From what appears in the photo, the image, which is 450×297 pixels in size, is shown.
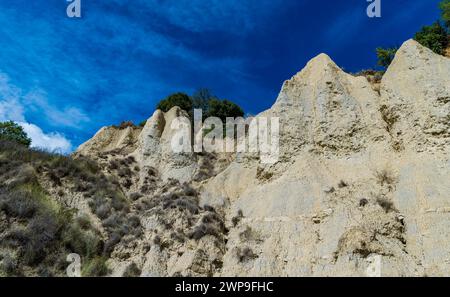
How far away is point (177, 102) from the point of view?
34688mm

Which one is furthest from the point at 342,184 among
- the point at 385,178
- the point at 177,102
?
the point at 177,102

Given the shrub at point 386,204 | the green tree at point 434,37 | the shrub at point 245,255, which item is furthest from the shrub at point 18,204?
the green tree at point 434,37

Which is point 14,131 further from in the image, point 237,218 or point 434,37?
point 434,37

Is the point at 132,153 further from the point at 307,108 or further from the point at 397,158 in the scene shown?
the point at 397,158

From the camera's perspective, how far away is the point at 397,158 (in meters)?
13.8

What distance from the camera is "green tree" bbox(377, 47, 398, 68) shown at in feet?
89.5

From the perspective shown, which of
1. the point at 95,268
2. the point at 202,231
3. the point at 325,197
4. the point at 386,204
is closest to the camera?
the point at 386,204

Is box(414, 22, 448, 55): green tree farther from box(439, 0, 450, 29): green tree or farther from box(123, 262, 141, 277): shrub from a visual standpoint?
box(123, 262, 141, 277): shrub

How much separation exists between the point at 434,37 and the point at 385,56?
12.2 ft

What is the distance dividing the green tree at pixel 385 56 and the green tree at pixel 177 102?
1685 centimetres

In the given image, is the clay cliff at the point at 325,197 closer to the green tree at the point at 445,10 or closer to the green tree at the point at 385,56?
the green tree at the point at 385,56

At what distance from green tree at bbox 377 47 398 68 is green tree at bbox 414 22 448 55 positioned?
1.96m
